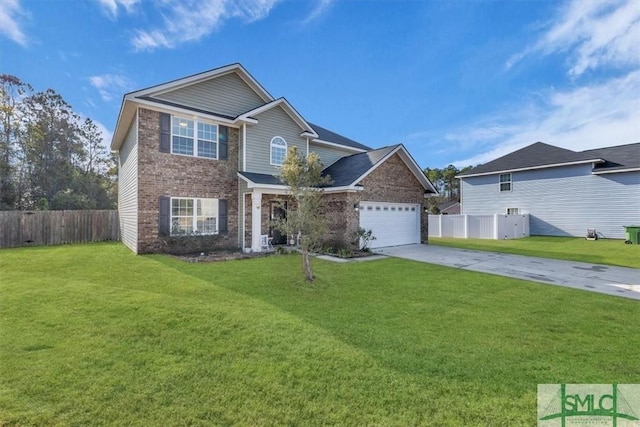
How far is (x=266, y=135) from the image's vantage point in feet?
46.9

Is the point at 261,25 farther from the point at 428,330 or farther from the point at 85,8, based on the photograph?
the point at 428,330

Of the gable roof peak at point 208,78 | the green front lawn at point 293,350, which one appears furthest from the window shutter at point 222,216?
the green front lawn at point 293,350

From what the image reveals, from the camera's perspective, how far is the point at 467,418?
9.04 ft

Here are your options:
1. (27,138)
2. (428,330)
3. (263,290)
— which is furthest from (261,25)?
(27,138)

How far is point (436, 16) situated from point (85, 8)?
42.9 feet

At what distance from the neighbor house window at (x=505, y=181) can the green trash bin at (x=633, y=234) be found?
8096mm

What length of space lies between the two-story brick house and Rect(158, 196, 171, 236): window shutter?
0.13 ft

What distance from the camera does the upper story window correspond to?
14605 mm

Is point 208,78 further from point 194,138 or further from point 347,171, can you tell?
point 347,171

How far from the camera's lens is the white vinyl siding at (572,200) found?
19.2m

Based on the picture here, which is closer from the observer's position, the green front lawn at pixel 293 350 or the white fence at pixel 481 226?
the green front lawn at pixel 293 350

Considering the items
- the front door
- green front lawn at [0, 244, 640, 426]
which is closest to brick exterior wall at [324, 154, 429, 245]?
the front door

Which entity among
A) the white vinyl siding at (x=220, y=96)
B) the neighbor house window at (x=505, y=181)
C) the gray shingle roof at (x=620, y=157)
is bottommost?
the neighbor house window at (x=505, y=181)

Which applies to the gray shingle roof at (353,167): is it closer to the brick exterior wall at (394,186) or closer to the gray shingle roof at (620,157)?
the brick exterior wall at (394,186)
